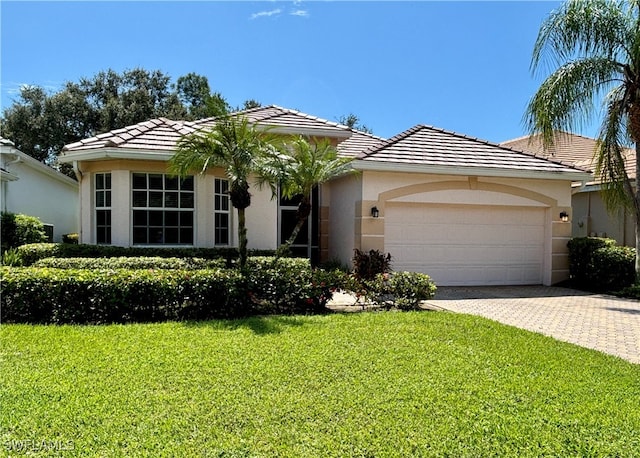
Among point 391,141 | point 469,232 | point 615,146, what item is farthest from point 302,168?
point 615,146

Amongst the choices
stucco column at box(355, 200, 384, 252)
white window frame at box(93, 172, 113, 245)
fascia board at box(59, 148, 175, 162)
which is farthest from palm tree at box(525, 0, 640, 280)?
white window frame at box(93, 172, 113, 245)

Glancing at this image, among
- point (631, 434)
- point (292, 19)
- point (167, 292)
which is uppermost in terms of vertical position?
point (292, 19)

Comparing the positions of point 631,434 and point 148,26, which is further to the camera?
point 148,26

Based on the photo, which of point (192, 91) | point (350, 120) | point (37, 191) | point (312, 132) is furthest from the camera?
point (350, 120)

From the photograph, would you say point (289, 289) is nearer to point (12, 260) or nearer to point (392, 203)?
point (392, 203)

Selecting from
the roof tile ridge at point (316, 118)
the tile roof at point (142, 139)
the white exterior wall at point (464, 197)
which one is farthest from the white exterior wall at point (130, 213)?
the roof tile ridge at point (316, 118)

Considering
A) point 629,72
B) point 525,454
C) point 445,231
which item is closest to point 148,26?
point 445,231

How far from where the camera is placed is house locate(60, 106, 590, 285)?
1216 cm

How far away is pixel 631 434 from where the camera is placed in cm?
397

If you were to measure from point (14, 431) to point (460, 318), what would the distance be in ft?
23.8

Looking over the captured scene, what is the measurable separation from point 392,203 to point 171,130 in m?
7.47

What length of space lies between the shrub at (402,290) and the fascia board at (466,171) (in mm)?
4032

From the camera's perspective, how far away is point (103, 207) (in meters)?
12.4

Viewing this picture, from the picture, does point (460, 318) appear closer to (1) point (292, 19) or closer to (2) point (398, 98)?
(1) point (292, 19)
